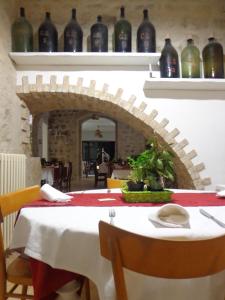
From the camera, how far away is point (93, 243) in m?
0.97

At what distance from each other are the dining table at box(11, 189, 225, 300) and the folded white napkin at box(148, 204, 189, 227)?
0.06 feet

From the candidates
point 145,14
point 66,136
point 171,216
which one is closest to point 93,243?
point 171,216

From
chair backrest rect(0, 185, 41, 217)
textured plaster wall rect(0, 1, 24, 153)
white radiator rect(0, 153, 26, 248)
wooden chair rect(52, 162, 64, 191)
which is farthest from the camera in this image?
wooden chair rect(52, 162, 64, 191)

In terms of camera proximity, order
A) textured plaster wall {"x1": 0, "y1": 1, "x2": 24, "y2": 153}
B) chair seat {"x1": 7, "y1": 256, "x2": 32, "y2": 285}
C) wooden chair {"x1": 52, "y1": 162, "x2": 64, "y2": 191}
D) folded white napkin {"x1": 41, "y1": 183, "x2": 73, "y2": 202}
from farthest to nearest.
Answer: wooden chair {"x1": 52, "y1": 162, "x2": 64, "y2": 191}, textured plaster wall {"x1": 0, "y1": 1, "x2": 24, "y2": 153}, folded white napkin {"x1": 41, "y1": 183, "x2": 73, "y2": 202}, chair seat {"x1": 7, "y1": 256, "x2": 32, "y2": 285}

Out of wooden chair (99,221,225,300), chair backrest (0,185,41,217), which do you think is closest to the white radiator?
chair backrest (0,185,41,217)

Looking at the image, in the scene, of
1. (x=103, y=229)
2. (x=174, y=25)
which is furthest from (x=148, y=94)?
(x=103, y=229)

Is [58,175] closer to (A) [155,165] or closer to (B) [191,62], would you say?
(B) [191,62]

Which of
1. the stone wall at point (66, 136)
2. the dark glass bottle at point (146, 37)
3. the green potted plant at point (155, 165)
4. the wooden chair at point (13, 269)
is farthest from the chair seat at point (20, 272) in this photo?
the stone wall at point (66, 136)

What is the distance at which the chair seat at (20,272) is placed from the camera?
1256 mm

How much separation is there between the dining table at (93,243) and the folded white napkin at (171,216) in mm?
19

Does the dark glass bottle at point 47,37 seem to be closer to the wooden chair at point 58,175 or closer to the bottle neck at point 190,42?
the bottle neck at point 190,42

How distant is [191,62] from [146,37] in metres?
0.60

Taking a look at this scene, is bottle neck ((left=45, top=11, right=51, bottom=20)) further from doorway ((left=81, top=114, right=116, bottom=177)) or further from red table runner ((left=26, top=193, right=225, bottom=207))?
doorway ((left=81, top=114, right=116, bottom=177))

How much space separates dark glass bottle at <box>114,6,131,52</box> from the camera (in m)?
3.52
